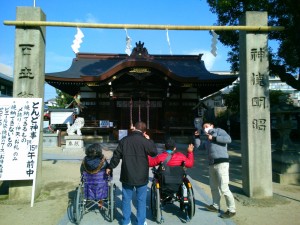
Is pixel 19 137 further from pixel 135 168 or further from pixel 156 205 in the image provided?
pixel 156 205

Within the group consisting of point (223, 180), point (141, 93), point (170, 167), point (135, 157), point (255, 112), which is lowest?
point (223, 180)

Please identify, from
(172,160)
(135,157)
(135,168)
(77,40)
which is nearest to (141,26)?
(77,40)

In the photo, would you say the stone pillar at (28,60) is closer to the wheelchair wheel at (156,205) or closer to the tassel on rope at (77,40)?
the tassel on rope at (77,40)

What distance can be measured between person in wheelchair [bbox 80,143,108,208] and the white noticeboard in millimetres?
1602

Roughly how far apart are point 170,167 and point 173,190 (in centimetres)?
39

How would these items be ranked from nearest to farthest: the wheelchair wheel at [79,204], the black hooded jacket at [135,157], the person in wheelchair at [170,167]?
the black hooded jacket at [135,157]
the wheelchair wheel at [79,204]
the person in wheelchair at [170,167]

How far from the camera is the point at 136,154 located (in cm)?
410

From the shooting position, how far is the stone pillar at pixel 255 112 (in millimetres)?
5848

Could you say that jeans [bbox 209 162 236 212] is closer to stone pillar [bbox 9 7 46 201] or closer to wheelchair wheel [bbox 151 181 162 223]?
wheelchair wheel [bbox 151 181 162 223]

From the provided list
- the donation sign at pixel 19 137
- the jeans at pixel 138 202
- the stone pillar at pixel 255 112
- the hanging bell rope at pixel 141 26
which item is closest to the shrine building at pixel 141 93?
the hanging bell rope at pixel 141 26

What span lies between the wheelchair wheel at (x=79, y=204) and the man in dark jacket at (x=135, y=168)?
0.76 metres

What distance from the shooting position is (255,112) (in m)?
5.97

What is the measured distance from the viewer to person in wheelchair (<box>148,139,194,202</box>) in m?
4.50

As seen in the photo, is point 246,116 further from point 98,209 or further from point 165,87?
point 165,87
